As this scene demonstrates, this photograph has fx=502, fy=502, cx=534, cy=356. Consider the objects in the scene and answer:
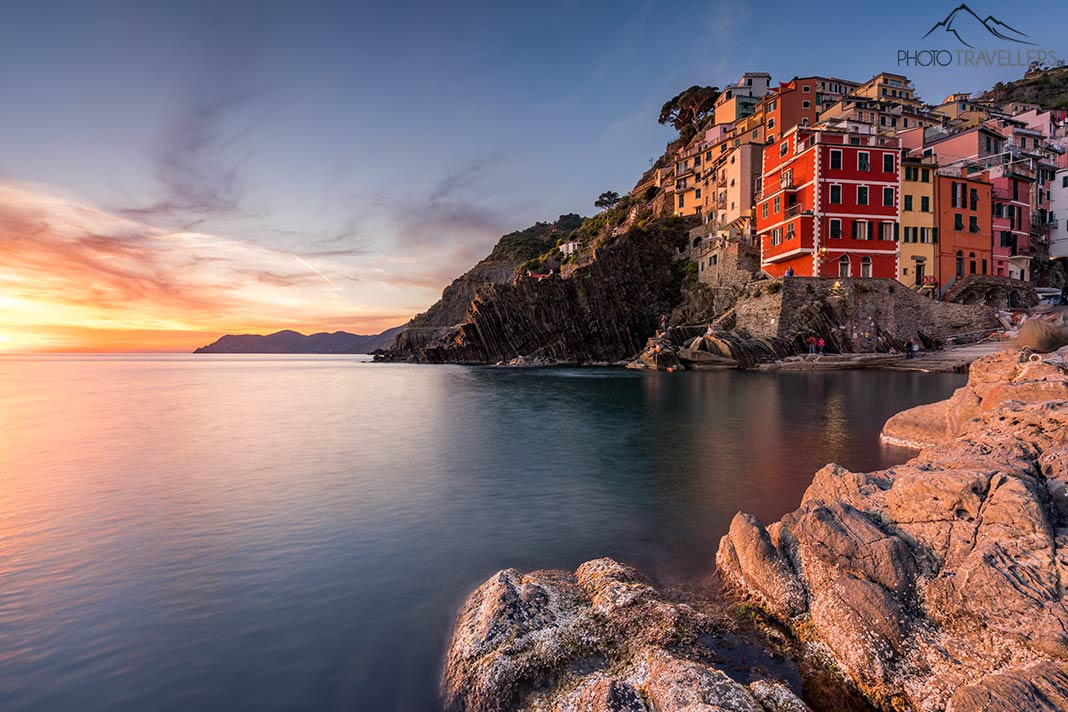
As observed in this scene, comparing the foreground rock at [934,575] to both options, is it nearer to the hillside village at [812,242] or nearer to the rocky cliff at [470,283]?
the hillside village at [812,242]

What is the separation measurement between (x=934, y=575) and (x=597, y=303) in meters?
74.4

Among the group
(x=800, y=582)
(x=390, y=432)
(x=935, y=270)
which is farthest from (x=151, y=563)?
(x=935, y=270)

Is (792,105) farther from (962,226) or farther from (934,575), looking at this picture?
(934,575)

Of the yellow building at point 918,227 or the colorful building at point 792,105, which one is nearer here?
the yellow building at point 918,227

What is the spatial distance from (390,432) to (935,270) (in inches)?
2353

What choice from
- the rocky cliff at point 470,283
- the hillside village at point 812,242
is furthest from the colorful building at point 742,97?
the rocky cliff at point 470,283

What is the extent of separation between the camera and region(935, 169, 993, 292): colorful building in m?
54.4

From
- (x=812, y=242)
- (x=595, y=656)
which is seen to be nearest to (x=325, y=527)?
(x=595, y=656)

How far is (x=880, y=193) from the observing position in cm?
5125

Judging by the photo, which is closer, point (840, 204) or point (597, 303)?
point (840, 204)

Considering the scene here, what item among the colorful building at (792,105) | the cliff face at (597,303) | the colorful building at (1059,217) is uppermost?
the colorful building at (792,105)

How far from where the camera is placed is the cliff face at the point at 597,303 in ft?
258

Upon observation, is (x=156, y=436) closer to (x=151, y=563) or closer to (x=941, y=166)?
(x=151, y=563)

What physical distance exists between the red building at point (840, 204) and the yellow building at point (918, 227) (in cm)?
197
